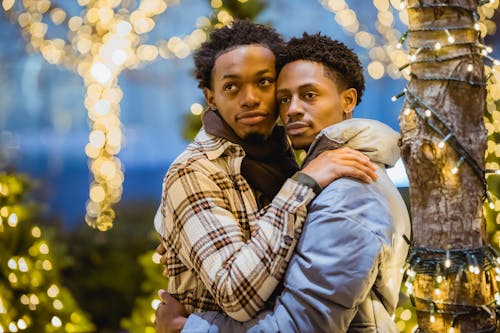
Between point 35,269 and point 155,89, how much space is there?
10.6 ft

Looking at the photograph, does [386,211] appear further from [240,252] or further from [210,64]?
[210,64]

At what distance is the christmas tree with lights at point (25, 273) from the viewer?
14.8 feet

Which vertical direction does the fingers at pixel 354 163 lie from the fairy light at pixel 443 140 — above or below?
below

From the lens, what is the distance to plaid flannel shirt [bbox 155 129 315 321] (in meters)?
2.14

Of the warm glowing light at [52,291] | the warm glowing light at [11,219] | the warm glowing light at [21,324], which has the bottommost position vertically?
Result: the warm glowing light at [21,324]

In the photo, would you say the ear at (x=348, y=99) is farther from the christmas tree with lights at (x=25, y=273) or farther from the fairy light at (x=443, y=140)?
the christmas tree with lights at (x=25, y=273)

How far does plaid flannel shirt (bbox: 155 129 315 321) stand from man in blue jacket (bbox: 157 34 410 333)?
0.19 ft

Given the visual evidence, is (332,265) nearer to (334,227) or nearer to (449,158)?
(334,227)

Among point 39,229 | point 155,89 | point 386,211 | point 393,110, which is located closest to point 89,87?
point 39,229

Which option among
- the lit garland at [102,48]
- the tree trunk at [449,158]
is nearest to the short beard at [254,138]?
the tree trunk at [449,158]

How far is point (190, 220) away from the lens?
7.57ft

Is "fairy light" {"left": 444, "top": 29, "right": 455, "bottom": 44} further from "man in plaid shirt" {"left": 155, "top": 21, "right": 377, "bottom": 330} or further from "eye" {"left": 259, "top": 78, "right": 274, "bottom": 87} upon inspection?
"eye" {"left": 259, "top": 78, "right": 274, "bottom": 87}

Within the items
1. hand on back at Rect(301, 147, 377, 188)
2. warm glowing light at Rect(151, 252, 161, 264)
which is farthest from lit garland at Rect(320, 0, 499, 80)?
hand on back at Rect(301, 147, 377, 188)

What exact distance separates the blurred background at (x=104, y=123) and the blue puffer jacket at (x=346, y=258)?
15.8 inches
